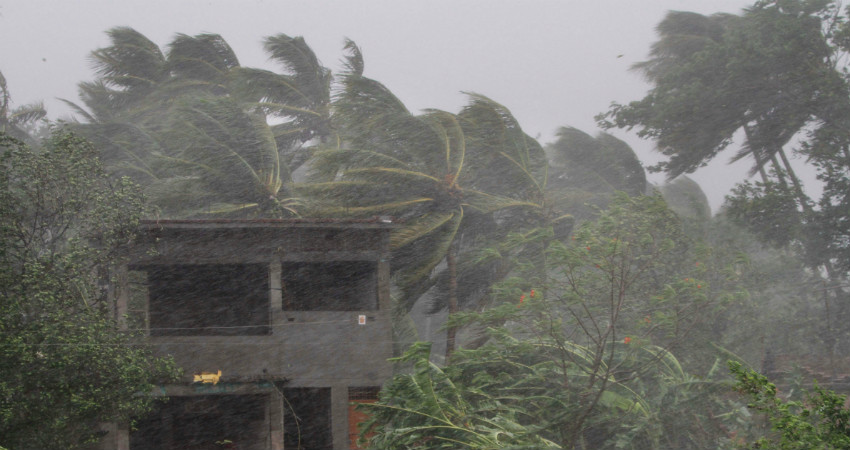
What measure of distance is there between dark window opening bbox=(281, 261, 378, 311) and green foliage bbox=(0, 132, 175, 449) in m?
3.55

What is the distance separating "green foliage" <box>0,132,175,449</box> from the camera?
750 cm

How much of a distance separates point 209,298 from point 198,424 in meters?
2.45

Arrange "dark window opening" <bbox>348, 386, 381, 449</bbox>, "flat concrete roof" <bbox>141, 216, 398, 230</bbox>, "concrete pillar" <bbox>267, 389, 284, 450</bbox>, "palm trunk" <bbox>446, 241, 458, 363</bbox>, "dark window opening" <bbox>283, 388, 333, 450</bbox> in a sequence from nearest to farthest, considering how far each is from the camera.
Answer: "flat concrete roof" <bbox>141, 216, 398, 230</bbox>, "concrete pillar" <bbox>267, 389, 284, 450</bbox>, "dark window opening" <bbox>348, 386, 381, 449</bbox>, "dark window opening" <bbox>283, 388, 333, 450</bbox>, "palm trunk" <bbox>446, 241, 458, 363</bbox>

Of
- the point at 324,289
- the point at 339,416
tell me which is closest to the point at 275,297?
the point at 339,416

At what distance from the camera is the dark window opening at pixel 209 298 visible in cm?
1185

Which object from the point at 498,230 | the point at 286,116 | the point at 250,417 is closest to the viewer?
the point at 250,417

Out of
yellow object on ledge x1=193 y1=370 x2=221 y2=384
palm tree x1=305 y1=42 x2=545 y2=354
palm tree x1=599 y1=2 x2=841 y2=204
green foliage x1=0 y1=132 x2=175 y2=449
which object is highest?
palm tree x1=599 y1=2 x2=841 y2=204

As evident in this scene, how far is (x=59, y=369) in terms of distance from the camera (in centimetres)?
760

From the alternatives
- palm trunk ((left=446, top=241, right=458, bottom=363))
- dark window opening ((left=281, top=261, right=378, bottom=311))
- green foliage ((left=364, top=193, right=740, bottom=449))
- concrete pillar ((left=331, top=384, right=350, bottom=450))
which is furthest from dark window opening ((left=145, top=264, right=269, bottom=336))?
green foliage ((left=364, top=193, right=740, bottom=449))

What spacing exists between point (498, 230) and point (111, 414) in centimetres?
822

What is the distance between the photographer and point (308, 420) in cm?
1202

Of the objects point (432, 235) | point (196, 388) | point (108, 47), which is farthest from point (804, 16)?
point (108, 47)

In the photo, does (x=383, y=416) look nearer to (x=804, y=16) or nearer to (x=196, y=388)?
(x=196, y=388)

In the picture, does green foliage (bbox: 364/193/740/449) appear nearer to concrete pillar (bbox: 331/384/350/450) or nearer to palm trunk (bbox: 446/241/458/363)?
concrete pillar (bbox: 331/384/350/450)
